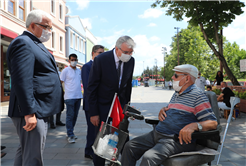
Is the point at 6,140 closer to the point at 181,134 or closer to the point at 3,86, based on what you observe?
the point at 181,134

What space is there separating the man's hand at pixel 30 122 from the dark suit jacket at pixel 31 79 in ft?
0.17

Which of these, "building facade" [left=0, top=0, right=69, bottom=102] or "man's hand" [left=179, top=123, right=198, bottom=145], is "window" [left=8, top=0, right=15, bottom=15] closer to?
"building facade" [left=0, top=0, right=69, bottom=102]

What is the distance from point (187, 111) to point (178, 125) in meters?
0.21

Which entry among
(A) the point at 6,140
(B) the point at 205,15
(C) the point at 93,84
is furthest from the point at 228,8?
(A) the point at 6,140

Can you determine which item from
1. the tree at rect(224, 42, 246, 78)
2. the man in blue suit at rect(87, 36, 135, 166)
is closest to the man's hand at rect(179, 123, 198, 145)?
the man in blue suit at rect(87, 36, 135, 166)

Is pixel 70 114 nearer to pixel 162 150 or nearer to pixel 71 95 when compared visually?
pixel 71 95

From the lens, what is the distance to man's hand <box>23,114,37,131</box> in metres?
2.03

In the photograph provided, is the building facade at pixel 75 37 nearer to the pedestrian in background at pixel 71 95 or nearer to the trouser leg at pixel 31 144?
the pedestrian in background at pixel 71 95

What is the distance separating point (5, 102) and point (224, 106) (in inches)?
486

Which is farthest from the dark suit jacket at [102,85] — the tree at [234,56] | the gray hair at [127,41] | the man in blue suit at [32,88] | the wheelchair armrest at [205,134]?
the tree at [234,56]

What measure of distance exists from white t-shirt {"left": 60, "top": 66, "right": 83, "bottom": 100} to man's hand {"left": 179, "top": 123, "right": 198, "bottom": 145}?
10.9 ft

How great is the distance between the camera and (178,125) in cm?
262

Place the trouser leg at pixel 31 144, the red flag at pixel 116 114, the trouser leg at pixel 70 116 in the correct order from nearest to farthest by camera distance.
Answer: the trouser leg at pixel 31 144
the red flag at pixel 116 114
the trouser leg at pixel 70 116

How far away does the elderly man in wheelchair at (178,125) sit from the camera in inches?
94.3
